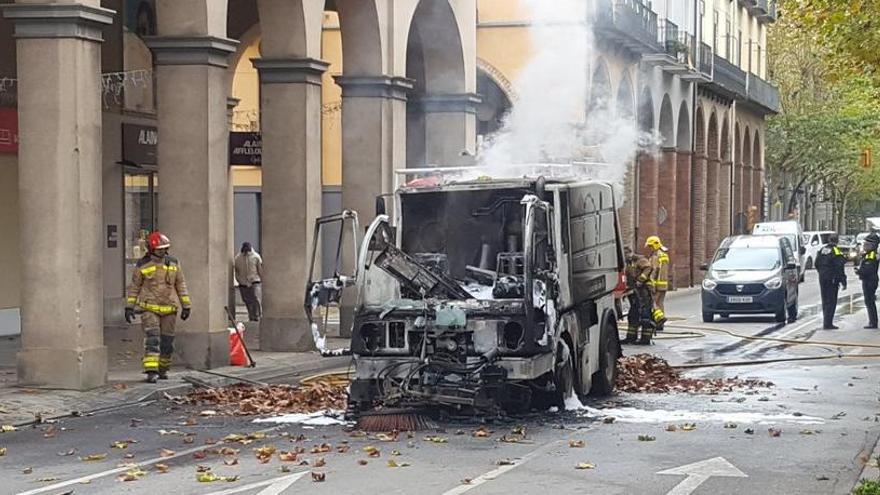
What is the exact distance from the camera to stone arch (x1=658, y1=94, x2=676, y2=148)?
149ft

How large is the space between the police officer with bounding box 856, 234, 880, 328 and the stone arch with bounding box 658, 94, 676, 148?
682 inches

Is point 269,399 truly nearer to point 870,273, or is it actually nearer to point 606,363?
point 606,363

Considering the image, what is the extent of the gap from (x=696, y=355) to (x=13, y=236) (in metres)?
10.6

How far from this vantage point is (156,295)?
1688cm

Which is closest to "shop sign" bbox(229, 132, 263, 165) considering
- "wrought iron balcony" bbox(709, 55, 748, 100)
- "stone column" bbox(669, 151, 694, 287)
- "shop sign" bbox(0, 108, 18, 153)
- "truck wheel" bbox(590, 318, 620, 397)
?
"shop sign" bbox(0, 108, 18, 153)

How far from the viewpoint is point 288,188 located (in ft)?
70.7

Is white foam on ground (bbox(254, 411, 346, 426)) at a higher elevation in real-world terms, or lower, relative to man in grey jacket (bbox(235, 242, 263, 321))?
lower

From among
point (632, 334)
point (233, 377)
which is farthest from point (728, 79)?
point (233, 377)

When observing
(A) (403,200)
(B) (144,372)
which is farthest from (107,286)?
(A) (403,200)

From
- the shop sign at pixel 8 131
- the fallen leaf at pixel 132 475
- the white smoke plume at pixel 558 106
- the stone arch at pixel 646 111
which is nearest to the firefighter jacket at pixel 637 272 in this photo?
the white smoke plume at pixel 558 106

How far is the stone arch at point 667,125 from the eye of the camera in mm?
45562

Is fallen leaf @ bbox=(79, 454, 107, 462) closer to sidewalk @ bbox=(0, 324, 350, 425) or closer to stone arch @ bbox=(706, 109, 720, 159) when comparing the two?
sidewalk @ bbox=(0, 324, 350, 425)

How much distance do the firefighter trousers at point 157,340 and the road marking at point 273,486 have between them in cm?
658

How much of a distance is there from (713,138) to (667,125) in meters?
9.79
